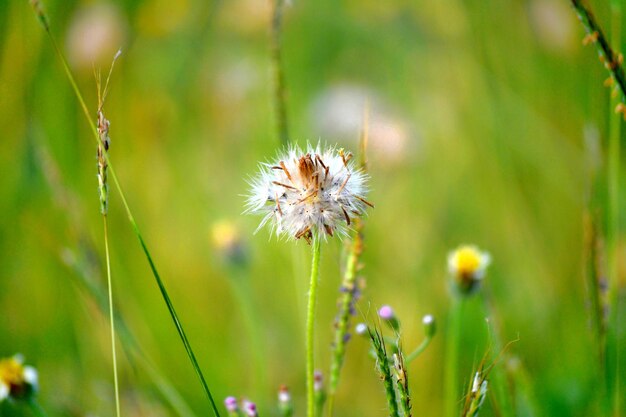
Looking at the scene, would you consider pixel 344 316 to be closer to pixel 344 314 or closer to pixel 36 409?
pixel 344 314

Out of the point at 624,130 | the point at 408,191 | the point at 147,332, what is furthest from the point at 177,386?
the point at 624,130

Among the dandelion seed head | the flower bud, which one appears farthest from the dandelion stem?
the dandelion seed head

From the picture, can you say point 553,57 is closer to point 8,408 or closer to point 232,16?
point 232,16


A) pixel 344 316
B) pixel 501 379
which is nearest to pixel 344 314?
pixel 344 316

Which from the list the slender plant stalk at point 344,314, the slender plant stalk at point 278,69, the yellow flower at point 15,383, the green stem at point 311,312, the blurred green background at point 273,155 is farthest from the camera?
the blurred green background at point 273,155

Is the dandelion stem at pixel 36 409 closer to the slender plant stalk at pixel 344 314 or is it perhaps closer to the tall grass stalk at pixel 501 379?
the slender plant stalk at pixel 344 314

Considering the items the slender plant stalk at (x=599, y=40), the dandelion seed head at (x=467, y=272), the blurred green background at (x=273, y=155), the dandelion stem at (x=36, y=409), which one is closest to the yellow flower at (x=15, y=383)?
the dandelion stem at (x=36, y=409)
